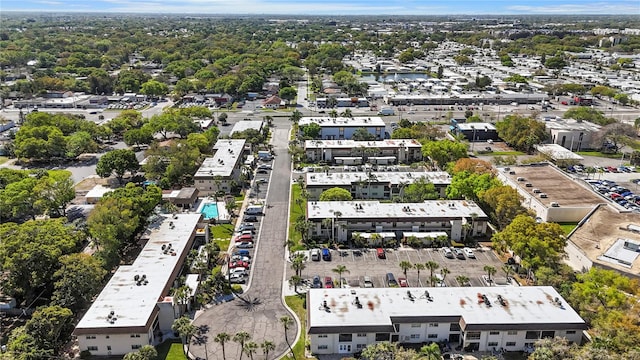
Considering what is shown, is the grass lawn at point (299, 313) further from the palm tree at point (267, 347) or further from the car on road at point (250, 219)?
the car on road at point (250, 219)

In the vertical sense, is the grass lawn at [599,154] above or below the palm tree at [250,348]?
below

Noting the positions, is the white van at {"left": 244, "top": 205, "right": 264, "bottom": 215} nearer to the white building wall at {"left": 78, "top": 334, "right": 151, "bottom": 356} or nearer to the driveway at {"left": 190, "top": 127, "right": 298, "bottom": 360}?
the driveway at {"left": 190, "top": 127, "right": 298, "bottom": 360}

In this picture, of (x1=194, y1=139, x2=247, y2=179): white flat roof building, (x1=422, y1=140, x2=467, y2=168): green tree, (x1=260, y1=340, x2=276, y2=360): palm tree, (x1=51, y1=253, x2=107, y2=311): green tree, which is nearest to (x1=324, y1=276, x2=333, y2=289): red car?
(x1=260, y1=340, x2=276, y2=360): palm tree

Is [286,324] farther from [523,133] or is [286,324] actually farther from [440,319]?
[523,133]

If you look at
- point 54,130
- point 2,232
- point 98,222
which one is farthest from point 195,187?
point 54,130

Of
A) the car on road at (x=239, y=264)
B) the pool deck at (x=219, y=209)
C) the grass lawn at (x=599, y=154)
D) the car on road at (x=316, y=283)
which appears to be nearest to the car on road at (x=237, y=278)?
the car on road at (x=239, y=264)

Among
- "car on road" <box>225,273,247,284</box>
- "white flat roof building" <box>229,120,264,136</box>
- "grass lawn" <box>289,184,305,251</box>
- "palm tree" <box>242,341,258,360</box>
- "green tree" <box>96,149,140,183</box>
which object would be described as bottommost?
"grass lawn" <box>289,184,305,251</box>
